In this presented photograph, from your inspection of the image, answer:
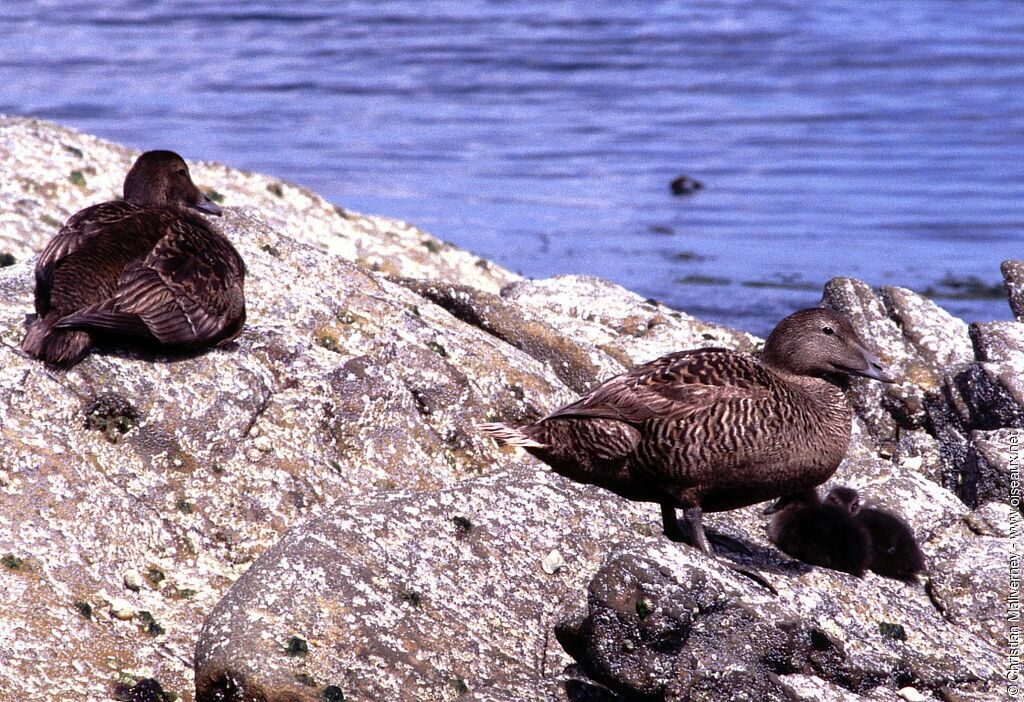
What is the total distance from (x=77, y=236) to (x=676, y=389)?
3.06 meters

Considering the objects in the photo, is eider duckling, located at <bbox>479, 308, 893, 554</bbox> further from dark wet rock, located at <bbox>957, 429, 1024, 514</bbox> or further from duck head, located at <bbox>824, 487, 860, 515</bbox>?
dark wet rock, located at <bbox>957, 429, 1024, 514</bbox>

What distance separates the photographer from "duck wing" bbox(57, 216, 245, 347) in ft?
21.5

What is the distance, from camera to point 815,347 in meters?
6.65

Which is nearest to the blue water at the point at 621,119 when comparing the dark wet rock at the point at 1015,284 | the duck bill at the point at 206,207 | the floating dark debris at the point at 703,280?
the floating dark debris at the point at 703,280

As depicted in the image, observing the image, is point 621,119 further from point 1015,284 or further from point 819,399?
point 819,399

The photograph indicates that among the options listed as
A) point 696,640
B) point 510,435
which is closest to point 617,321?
point 510,435

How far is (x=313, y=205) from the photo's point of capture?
1220cm

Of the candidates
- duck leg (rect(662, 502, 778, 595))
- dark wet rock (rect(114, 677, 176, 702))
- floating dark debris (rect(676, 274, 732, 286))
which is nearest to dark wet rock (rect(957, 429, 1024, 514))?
duck leg (rect(662, 502, 778, 595))

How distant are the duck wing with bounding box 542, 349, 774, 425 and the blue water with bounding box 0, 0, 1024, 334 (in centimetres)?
927

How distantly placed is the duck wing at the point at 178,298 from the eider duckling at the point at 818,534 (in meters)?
2.83

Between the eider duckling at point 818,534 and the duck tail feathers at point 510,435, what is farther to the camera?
the eider duckling at point 818,534

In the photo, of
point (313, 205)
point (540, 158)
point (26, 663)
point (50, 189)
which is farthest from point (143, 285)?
point (540, 158)

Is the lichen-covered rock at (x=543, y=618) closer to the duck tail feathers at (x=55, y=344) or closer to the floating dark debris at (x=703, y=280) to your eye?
the duck tail feathers at (x=55, y=344)

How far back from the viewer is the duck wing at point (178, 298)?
656cm
